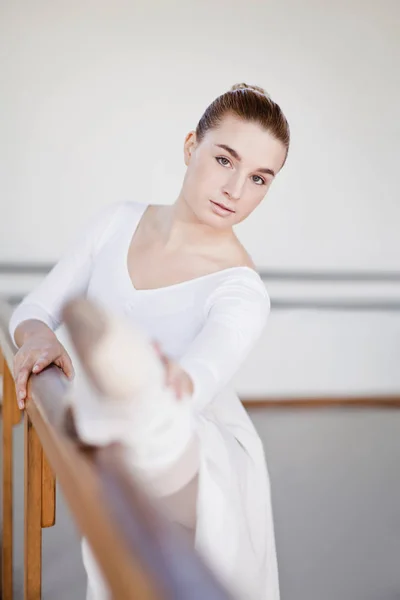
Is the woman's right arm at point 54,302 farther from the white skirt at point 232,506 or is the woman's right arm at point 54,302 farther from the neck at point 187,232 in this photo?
the white skirt at point 232,506

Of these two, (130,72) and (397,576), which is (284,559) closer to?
(397,576)

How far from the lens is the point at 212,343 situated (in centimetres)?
84

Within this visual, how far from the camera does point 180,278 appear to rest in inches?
42.9

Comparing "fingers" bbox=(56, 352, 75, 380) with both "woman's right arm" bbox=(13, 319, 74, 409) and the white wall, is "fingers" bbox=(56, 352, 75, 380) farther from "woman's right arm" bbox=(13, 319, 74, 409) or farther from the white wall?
the white wall

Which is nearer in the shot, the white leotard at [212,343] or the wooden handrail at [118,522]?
the wooden handrail at [118,522]

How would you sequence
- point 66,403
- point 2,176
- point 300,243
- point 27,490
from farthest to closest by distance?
1. point 300,243
2. point 2,176
3. point 27,490
4. point 66,403

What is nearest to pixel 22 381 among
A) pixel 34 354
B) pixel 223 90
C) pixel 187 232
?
pixel 34 354

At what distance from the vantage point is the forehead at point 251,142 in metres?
1.12

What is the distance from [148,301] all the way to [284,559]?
112 centimetres

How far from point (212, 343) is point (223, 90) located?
2.00 metres

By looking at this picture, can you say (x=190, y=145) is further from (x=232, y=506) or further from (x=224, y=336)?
(x=232, y=506)

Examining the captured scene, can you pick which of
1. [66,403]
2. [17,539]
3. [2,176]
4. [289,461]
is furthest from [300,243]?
[66,403]

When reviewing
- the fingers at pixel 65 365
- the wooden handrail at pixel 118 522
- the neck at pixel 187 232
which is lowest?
the wooden handrail at pixel 118 522

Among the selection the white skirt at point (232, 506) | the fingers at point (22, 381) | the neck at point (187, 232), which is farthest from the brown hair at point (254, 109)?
the fingers at point (22, 381)
